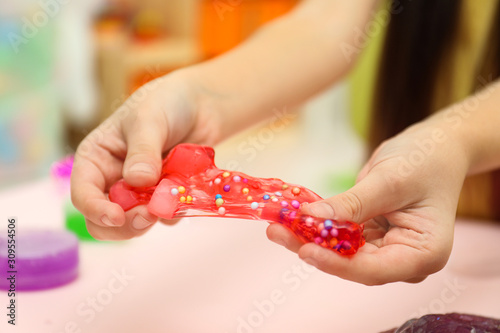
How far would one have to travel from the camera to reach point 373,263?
0.52 meters

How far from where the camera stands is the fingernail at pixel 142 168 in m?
0.60

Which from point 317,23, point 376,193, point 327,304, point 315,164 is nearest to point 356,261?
point 376,193

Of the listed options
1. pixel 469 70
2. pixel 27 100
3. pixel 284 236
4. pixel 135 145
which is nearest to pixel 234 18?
pixel 27 100

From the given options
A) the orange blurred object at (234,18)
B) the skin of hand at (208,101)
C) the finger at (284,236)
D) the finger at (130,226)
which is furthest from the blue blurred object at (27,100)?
the finger at (284,236)

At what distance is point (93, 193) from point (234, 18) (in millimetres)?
1524

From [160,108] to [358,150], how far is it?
2.18ft

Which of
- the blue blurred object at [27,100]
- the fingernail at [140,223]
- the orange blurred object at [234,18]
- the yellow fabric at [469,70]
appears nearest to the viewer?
the fingernail at [140,223]

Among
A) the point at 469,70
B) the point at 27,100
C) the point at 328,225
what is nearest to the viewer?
the point at 328,225

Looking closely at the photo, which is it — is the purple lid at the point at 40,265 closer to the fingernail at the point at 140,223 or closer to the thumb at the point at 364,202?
the fingernail at the point at 140,223

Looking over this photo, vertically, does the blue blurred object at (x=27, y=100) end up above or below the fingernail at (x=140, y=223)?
above

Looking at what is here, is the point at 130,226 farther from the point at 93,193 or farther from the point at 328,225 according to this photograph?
the point at 328,225

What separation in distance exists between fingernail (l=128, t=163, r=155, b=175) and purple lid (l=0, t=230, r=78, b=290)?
166 mm

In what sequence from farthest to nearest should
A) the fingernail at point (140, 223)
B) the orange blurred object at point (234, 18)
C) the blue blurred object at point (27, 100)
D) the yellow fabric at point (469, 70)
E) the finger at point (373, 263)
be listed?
1. the orange blurred object at point (234, 18)
2. the blue blurred object at point (27, 100)
3. the yellow fabric at point (469, 70)
4. the fingernail at point (140, 223)
5. the finger at point (373, 263)

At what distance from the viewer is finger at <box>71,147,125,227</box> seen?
0.58 meters
